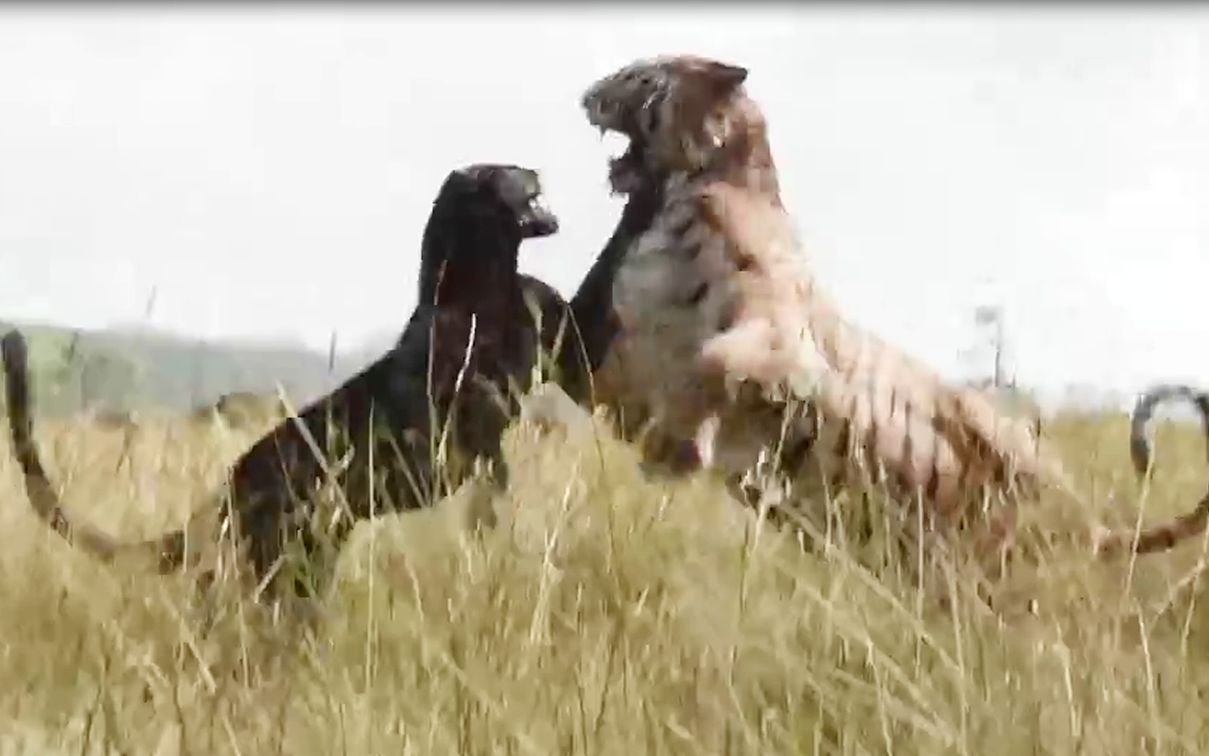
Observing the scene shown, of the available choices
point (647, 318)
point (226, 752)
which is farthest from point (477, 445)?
point (226, 752)

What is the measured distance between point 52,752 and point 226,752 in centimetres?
21

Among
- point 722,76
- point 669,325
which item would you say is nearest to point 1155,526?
point 669,325

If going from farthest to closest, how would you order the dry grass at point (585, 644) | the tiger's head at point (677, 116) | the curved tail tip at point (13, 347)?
the tiger's head at point (677, 116)
the curved tail tip at point (13, 347)
the dry grass at point (585, 644)

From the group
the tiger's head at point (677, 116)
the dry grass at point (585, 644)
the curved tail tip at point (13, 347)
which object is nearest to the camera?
the dry grass at point (585, 644)

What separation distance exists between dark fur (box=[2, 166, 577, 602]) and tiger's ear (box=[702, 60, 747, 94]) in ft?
0.92

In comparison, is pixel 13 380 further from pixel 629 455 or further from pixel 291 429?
pixel 629 455

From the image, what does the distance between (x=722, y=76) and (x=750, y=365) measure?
0.42 meters

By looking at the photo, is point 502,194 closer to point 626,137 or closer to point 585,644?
point 626,137

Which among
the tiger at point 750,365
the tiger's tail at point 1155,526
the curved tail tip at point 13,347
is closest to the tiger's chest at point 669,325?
the tiger at point 750,365

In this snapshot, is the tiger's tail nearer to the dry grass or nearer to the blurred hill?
the dry grass

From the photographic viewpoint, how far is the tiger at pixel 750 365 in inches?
77.8

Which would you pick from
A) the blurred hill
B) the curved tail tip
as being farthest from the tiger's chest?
the curved tail tip

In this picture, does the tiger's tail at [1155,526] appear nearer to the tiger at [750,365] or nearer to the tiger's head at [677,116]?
the tiger at [750,365]

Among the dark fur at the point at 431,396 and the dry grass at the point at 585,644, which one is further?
the dark fur at the point at 431,396
